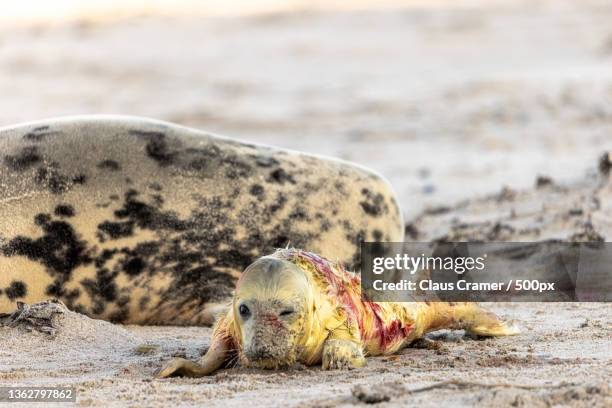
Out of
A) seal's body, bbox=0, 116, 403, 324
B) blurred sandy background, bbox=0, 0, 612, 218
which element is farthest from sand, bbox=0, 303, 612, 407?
blurred sandy background, bbox=0, 0, 612, 218

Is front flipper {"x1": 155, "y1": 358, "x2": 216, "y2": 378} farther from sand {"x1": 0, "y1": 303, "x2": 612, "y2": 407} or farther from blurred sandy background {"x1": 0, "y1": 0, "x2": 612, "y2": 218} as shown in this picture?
blurred sandy background {"x1": 0, "y1": 0, "x2": 612, "y2": 218}

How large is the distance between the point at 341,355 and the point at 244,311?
0.33 m

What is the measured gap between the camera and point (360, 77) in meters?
13.4

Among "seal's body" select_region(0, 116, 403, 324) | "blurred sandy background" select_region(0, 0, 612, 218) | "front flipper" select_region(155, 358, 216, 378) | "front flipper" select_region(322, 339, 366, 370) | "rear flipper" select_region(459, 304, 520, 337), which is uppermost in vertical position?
"blurred sandy background" select_region(0, 0, 612, 218)

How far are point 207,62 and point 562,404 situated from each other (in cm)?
1283

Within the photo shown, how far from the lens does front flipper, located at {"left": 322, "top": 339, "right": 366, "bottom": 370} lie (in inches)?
132

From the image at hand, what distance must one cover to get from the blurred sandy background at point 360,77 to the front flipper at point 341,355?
3928 mm

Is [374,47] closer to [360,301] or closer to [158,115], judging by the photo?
[158,115]

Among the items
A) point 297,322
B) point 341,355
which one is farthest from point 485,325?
point 297,322

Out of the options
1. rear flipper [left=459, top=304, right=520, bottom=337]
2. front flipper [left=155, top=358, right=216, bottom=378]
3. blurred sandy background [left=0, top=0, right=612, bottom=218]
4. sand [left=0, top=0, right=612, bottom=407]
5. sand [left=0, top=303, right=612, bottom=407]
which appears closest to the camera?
sand [left=0, top=303, right=612, bottom=407]

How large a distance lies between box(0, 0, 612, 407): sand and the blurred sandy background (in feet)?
0.12

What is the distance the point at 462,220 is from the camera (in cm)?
671

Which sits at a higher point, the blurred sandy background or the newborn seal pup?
the blurred sandy background

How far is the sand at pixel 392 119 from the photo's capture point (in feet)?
10.4
